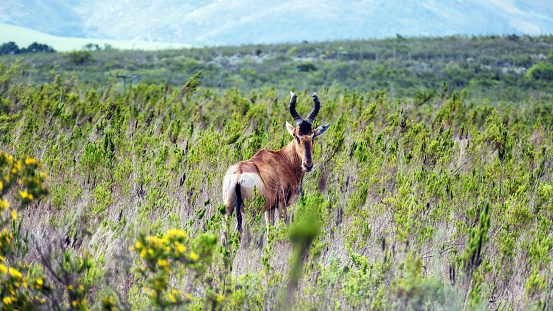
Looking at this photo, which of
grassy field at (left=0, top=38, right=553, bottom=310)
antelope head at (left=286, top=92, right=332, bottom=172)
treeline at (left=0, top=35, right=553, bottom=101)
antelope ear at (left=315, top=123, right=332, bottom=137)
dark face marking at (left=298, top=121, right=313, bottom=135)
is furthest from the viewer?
treeline at (left=0, top=35, right=553, bottom=101)

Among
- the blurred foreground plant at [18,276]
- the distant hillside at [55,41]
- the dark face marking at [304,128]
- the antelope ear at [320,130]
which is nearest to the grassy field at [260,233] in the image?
the blurred foreground plant at [18,276]

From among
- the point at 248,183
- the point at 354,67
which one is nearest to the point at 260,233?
the point at 248,183

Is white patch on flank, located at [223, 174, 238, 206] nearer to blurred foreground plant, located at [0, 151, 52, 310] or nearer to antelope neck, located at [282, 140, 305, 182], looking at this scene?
antelope neck, located at [282, 140, 305, 182]

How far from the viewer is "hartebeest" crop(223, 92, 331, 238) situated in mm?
3985

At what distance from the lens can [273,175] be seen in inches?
179

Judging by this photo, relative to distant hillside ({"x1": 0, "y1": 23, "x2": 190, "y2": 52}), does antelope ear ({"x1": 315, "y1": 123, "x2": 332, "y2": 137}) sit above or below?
below

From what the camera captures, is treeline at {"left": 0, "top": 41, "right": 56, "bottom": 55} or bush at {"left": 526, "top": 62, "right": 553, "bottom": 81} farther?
Answer: treeline at {"left": 0, "top": 41, "right": 56, "bottom": 55}

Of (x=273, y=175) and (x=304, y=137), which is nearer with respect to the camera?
(x=273, y=175)

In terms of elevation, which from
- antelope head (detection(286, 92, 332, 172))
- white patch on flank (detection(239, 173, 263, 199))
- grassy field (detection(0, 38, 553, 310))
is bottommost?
grassy field (detection(0, 38, 553, 310))

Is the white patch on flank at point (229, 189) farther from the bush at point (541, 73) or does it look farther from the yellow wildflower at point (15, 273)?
the bush at point (541, 73)

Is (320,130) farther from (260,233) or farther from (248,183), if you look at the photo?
(260,233)

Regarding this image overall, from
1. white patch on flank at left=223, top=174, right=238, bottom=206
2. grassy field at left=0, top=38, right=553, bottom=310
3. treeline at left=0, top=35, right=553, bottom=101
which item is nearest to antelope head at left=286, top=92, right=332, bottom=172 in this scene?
grassy field at left=0, top=38, right=553, bottom=310

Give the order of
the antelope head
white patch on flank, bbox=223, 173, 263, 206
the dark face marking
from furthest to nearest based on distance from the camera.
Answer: the dark face marking → the antelope head → white patch on flank, bbox=223, 173, 263, 206

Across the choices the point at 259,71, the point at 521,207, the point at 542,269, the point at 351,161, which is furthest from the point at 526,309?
the point at 259,71
